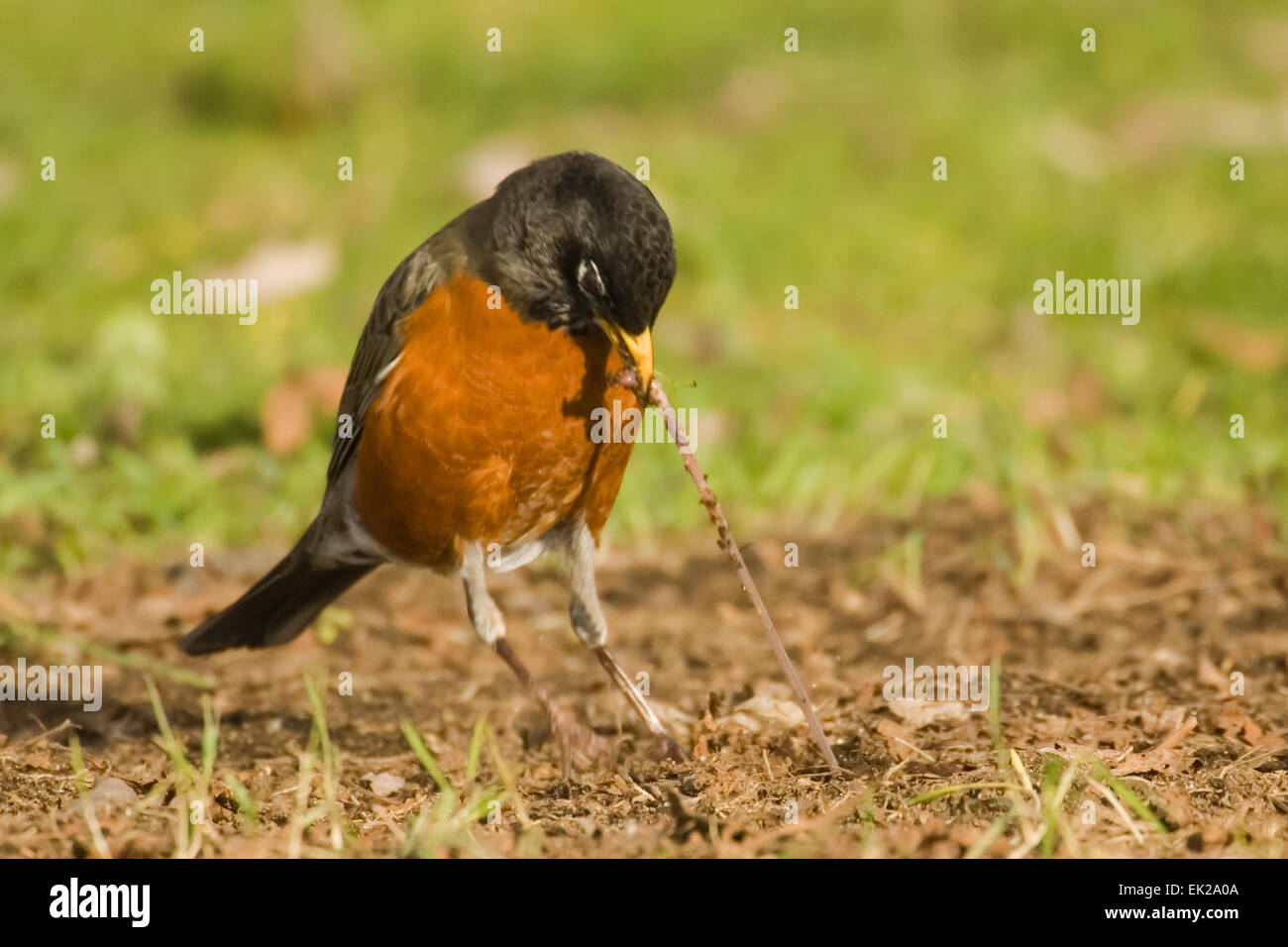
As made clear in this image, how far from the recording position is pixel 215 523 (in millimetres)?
5957

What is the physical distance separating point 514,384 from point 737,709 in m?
1.08

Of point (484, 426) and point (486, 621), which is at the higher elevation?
point (484, 426)

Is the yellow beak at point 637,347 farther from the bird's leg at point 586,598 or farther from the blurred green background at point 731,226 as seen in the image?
the blurred green background at point 731,226

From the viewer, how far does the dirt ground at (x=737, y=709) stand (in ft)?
10.8

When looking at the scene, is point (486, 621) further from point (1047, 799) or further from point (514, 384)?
point (1047, 799)

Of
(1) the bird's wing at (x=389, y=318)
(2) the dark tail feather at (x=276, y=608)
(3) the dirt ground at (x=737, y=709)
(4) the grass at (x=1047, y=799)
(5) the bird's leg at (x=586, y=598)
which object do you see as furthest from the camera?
(2) the dark tail feather at (x=276, y=608)

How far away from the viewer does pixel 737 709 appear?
4.16m

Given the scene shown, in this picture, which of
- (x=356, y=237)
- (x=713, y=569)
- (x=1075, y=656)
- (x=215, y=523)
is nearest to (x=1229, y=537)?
(x=1075, y=656)

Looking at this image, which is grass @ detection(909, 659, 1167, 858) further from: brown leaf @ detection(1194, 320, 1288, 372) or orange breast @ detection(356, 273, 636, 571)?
brown leaf @ detection(1194, 320, 1288, 372)

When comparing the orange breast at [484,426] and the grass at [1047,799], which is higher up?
the orange breast at [484,426]

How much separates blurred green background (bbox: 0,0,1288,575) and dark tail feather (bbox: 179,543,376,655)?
113cm

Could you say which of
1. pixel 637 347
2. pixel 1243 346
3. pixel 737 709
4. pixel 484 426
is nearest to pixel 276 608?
pixel 484 426

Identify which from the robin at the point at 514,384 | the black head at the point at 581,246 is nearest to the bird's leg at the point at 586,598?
the robin at the point at 514,384

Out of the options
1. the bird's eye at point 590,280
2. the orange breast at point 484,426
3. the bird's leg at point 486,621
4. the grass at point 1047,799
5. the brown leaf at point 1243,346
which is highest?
the brown leaf at point 1243,346
